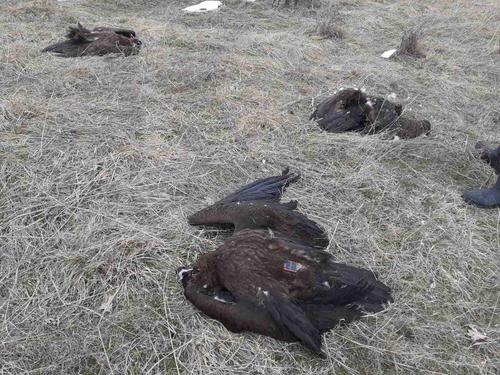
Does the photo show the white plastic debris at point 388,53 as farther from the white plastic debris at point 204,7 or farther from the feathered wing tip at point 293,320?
the feathered wing tip at point 293,320

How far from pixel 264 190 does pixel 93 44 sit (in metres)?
3.66

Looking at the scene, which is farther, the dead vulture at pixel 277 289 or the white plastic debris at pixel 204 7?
the white plastic debris at pixel 204 7

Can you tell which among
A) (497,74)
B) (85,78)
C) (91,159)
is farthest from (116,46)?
(497,74)

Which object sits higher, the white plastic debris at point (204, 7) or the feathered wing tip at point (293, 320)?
the feathered wing tip at point (293, 320)

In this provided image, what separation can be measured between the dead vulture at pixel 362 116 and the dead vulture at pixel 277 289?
2.19m

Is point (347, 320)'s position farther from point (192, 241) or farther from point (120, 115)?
point (120, 115)

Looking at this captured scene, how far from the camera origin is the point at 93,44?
19.6ft

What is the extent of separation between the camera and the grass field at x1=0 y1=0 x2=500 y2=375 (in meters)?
2.61

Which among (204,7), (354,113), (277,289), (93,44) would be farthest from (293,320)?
(204,7)

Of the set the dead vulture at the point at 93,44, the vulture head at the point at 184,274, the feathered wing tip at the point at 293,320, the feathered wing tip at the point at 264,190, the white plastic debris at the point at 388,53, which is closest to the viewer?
the feathered wing tip at the point at 293,320

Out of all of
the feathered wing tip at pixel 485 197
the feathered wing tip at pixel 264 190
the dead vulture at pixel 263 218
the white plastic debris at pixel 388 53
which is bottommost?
the white plastic debris at pixel 388 53

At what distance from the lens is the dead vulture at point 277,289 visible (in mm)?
2561

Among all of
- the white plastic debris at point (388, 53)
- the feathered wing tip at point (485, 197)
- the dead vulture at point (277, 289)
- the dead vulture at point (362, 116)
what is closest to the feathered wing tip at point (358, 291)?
the dead vulture at point (277, 289)

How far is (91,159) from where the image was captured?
3881 mm
